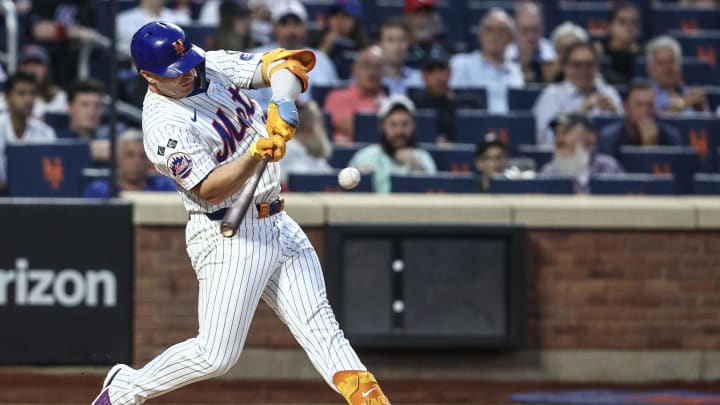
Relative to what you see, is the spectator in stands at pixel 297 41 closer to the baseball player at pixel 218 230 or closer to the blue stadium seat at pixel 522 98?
the blue stadium seat at pixel 522 98

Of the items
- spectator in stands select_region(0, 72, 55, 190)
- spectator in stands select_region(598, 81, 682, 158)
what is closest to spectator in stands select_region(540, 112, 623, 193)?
spectator in stands select_region(598, 81, 682, 158)

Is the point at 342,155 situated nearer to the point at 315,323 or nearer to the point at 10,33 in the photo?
the point at 10,33

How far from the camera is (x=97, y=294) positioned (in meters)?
8.01

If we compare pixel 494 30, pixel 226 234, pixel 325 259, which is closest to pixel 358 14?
pixel 494 30

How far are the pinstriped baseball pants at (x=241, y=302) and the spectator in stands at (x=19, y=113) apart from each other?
13.3 ft

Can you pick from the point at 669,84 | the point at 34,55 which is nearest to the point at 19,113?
the point at 34,55

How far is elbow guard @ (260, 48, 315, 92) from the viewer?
5273 mm

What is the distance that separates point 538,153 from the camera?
31.7 ft

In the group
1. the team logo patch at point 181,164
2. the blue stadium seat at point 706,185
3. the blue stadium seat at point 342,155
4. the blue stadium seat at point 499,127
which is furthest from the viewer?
the blue stadium seat at point 499,127

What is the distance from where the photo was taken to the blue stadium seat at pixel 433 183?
8.75 m

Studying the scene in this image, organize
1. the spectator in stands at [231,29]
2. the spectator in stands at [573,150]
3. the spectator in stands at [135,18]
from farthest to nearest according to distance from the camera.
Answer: the spectator in stands at [135,18]
the spectator in stands at [231,29]
the spectator in stands at [573,150]

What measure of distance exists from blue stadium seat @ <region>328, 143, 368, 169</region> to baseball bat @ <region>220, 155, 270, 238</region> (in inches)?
161

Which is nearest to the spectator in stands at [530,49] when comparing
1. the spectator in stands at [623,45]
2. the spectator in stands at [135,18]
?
the spectator in stands at [623,45]

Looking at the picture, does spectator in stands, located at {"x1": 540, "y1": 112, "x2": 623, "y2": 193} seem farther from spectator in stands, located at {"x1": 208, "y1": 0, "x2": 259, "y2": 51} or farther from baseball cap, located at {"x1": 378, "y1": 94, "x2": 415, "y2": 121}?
spectator in stands, located at {"x1": 208, "y1": 0, "x2": 259, "y2": 51}
